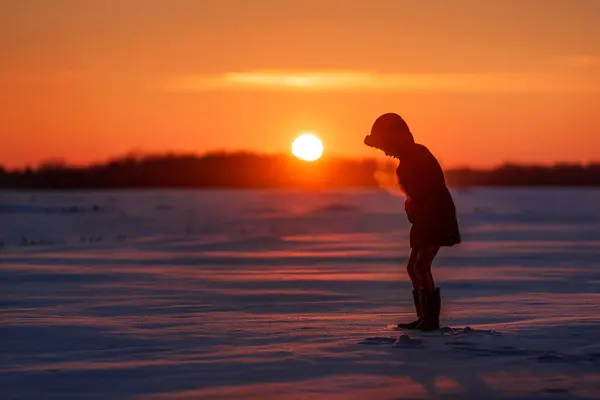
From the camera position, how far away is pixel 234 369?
7.41m

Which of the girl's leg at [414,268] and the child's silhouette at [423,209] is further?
the girl's leg at [414,268]

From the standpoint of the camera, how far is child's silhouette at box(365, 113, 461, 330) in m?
9.30

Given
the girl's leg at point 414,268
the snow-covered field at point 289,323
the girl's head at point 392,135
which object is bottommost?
the snow-covered field at point 289,323

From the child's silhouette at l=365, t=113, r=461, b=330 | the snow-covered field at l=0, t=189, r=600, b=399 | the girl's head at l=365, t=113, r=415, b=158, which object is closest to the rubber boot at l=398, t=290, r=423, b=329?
the child's silhouette at l=365, t=113, r=461, b=330

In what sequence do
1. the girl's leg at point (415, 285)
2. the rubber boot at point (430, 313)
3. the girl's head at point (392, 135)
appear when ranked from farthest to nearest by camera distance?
the girl's head at point (392, 135) → the girl's leg at point (415, 285) → the rubber boot at point (430, 313)

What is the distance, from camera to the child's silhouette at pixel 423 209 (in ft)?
30.5

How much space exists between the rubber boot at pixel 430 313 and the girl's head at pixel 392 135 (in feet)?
4.35

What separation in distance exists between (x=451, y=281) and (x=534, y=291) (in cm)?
195

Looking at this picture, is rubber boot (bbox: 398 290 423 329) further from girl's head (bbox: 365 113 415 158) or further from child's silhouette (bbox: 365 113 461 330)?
girl's head (bbox: 365 113 415 158)

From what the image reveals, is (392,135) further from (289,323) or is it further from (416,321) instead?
(289,323)

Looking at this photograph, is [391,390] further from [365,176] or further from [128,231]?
[365,176]

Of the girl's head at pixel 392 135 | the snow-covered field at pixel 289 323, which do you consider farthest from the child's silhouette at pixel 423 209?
the snow-covered field at pixel 289 323

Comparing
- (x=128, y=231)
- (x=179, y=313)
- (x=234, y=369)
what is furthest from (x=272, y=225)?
(x=234, y=369)

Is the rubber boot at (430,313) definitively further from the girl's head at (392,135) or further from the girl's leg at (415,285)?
the girl's head at (392,135)
